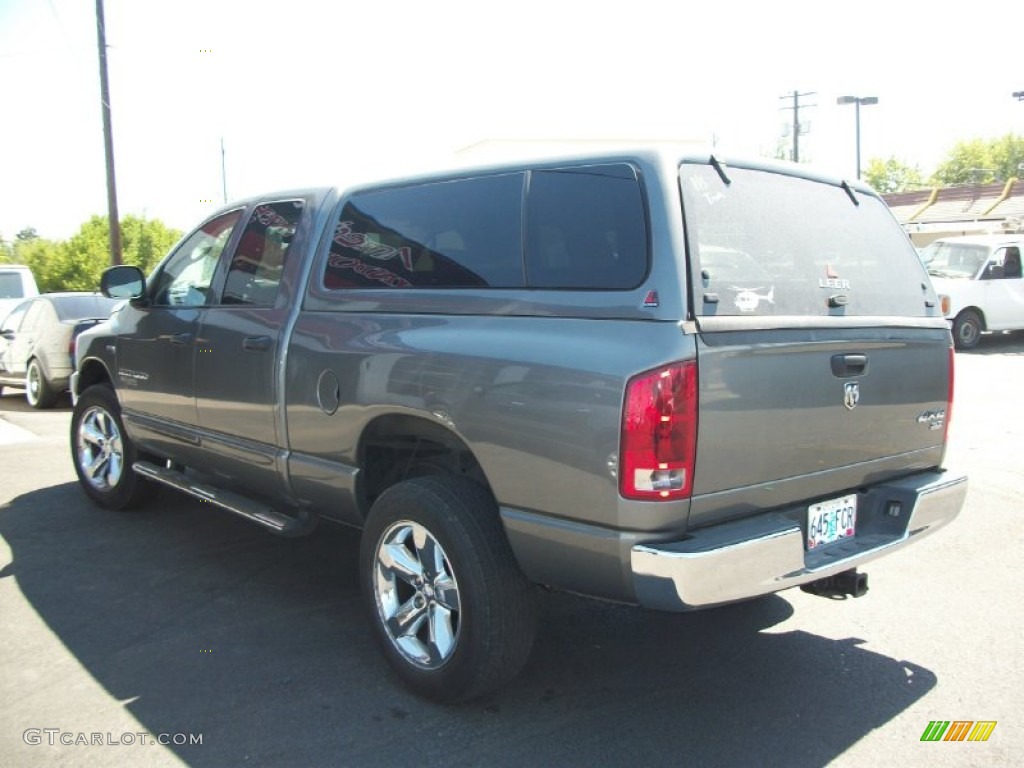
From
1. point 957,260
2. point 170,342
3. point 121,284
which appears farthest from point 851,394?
point 957,260

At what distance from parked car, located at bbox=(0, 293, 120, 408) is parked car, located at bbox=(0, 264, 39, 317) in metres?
4.22

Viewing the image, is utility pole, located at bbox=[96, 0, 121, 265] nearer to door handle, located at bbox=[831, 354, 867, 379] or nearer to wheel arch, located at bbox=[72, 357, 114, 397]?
wheel arch, located at bbox=[72, 357, 114, 397]

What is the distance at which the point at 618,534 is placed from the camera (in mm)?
2869

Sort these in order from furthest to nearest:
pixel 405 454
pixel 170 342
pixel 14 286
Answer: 1. pixel 14 286
2. pixel 170 342
3. pixel 405 454

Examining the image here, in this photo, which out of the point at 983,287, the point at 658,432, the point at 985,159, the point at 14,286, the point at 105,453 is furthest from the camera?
the point at 985,159

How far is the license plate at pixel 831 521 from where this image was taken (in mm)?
3293

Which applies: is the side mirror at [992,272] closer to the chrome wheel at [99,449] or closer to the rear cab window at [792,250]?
the rear cab window at [792,250]

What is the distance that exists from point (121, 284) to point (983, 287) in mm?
15330

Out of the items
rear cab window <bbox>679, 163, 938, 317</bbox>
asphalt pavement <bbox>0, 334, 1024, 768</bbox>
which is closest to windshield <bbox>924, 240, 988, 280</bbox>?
asphalt pavement <bbox>0, 334, 1024, 768</bbox>

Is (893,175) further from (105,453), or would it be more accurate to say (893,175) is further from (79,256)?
→ (105,453)

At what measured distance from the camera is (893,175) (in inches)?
3629

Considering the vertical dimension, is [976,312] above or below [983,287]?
below

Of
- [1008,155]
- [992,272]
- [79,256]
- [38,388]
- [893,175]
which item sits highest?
[1008,155]

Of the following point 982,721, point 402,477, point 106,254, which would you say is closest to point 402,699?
point 402,477
